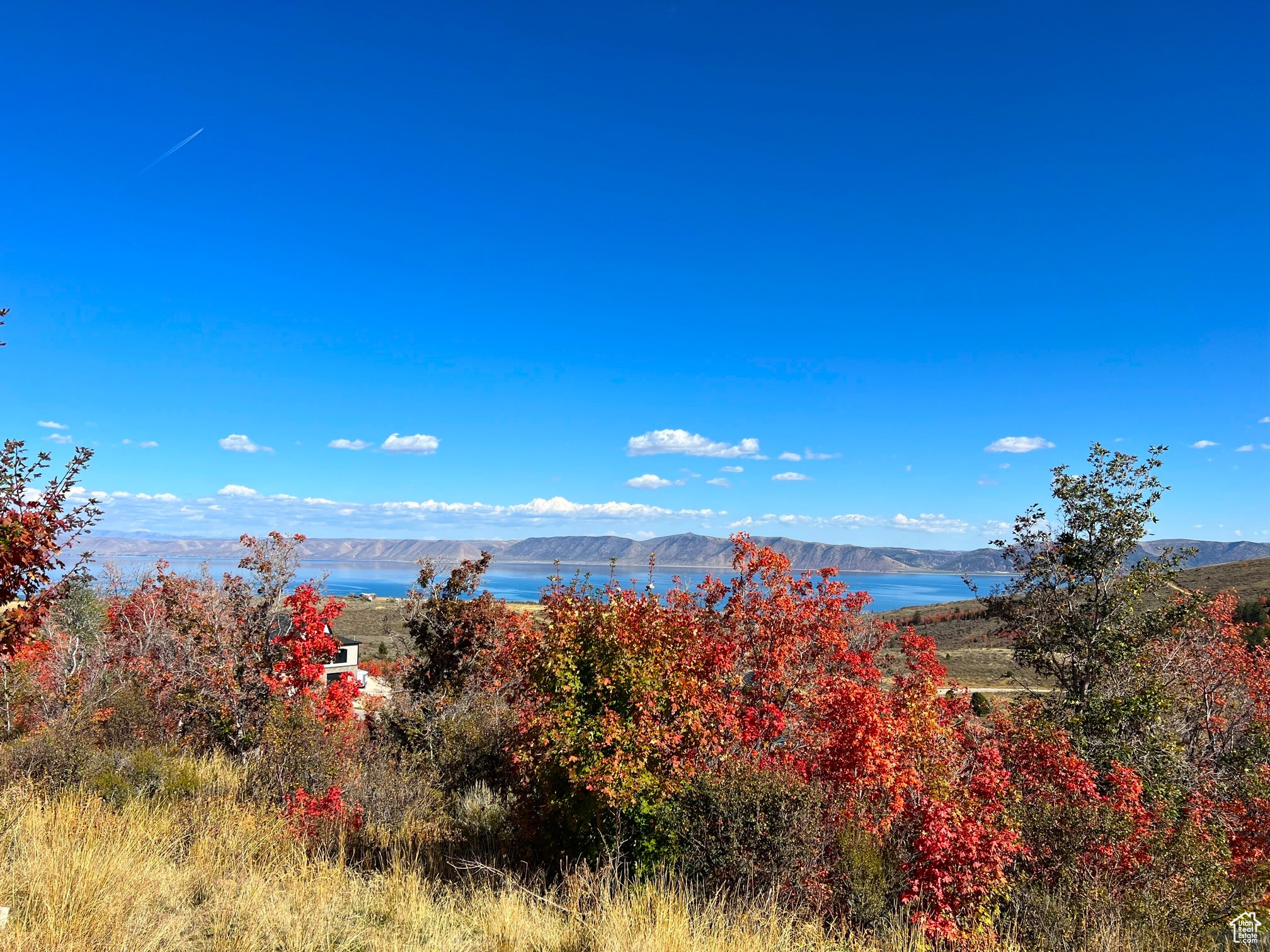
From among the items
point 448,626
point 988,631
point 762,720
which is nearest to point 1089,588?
point 762,720

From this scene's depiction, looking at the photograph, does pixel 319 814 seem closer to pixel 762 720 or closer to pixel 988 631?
pixel 762 720

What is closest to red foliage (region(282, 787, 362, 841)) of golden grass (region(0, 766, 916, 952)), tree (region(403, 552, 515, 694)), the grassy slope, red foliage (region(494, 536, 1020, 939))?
golden grass (region(0, 766, 916, 952))

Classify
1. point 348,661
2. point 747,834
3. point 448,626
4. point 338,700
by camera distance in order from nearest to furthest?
point 747,834
point 338,700
point 448,626
point 348,661

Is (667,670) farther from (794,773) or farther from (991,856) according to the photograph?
(991,856)

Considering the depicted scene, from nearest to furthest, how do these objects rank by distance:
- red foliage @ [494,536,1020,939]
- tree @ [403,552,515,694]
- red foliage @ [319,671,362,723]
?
red foliage @ [494,536,1020,939]
red foliage @ [319,671,362,723]
tree @ [403,552,515,694]

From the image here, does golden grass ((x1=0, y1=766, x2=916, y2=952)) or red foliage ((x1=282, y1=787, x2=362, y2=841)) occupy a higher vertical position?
golden grass ((x1=0, y1=766, x2=916, y2=952))

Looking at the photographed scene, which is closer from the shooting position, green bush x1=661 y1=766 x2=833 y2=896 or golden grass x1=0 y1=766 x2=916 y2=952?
golden grass x1=0 y1=766 x2=916 y2=952

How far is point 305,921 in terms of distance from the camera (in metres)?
6.25

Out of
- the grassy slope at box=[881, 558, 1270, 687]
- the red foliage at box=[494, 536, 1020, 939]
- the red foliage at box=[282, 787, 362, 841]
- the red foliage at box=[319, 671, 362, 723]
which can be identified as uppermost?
the red foliage at box=[494, 536, 1020, 939]

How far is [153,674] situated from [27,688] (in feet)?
13.5

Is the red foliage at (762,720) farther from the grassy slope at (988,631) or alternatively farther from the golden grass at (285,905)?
the grassy slope at (988,631)

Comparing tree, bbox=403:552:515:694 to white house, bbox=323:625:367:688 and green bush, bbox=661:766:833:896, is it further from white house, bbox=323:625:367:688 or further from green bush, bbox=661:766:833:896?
white house, bbox=323:625:367:688

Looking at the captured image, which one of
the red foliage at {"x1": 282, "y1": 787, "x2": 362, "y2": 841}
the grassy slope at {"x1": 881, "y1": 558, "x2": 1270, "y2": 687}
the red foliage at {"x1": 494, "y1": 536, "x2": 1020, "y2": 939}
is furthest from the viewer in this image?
the grassy slope at {"x1": 881, "y1": 558, "x2": 1270, "y2": 687}

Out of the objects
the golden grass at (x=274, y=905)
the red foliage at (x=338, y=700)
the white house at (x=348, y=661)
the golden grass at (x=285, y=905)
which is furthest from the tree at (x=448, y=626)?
the white house at (x=348, y=661)
